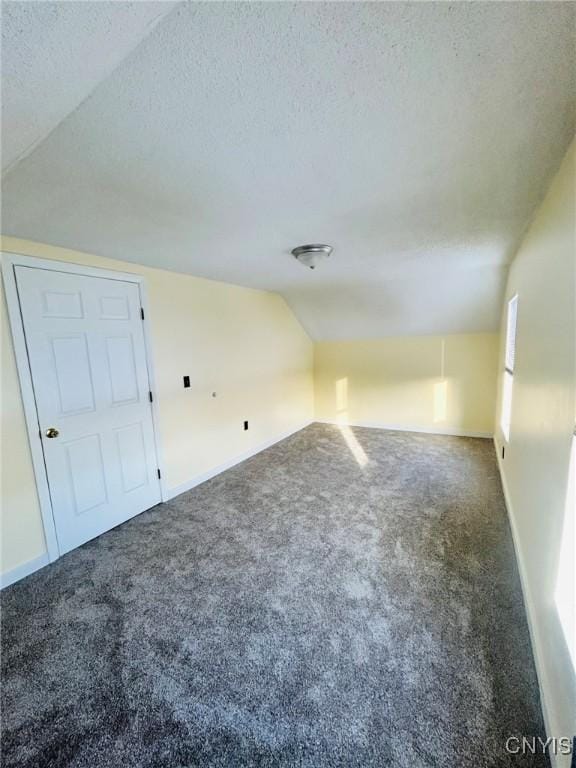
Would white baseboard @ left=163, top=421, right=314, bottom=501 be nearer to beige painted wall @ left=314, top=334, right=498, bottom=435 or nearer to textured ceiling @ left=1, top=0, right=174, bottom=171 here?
beige painted wall @ left=314, top=334, right=498, bottom=435

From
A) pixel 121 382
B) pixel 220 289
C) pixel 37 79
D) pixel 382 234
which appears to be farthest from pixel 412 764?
pixel 220 289

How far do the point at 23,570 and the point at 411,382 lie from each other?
4.84m

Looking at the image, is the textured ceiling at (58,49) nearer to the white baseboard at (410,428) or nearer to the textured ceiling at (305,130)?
the textured ceiling at (305,130)

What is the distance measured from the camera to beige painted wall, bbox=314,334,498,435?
181 inches

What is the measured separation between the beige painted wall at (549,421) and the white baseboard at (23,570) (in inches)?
113

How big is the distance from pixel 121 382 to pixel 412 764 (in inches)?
108

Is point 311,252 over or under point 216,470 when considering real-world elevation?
over

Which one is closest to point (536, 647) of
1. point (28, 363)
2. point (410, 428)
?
point (28, 363)

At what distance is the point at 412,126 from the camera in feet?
3.59

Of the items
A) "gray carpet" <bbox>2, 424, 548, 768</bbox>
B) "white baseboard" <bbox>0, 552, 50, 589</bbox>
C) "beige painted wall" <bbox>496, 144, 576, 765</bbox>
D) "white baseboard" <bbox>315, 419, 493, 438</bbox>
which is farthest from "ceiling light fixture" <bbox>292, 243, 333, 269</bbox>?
"white baseboard" <bbox>315, 419, 493, 438</bbox>

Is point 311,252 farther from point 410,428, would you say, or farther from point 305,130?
point 410,428

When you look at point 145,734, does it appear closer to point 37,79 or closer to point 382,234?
point 37,79

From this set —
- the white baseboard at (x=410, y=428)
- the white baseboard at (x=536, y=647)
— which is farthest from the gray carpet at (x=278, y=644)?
the white baseboard at (x=410, y=428)

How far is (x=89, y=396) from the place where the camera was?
8.20 feet
